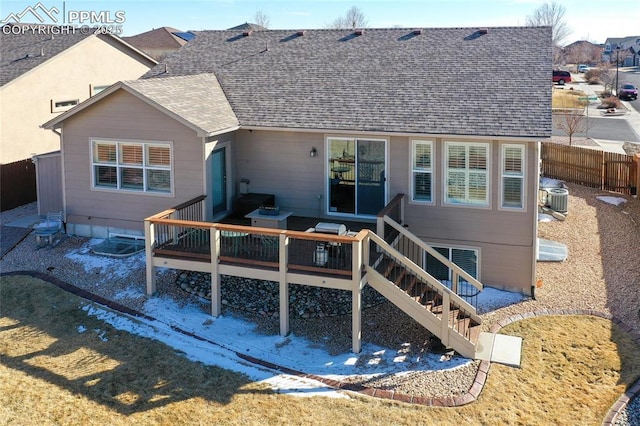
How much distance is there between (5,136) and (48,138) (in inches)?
71.7

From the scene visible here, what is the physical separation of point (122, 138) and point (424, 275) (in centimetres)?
818

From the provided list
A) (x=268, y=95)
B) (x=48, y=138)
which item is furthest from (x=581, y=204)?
(x=48, y=138)

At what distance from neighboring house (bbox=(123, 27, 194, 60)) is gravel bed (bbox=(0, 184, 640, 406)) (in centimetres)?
4081

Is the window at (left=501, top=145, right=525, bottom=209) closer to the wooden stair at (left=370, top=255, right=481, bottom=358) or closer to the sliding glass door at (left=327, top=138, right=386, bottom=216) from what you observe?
the sliding glass door at (left=327, top=138, right=386, bottom=216)

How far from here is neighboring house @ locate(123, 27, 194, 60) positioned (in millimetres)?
56375

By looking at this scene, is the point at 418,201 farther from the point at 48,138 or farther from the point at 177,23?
the point at 177,23

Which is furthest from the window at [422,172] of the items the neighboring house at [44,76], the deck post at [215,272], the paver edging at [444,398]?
the neighboring house at [44,76]

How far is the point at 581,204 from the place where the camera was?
69.7 feet

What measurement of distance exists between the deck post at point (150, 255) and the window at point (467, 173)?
663 cm

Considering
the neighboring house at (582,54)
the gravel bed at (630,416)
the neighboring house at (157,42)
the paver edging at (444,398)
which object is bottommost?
the gravel bed at (630,416)

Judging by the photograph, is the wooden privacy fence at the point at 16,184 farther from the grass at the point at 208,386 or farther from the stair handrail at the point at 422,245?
the stair handrail at the point at 422,245

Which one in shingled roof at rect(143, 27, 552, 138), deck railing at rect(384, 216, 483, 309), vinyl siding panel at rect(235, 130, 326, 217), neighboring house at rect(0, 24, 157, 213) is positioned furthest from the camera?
neighboring house at rect(0, 24, 157, 213)

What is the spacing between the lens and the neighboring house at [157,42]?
185ft

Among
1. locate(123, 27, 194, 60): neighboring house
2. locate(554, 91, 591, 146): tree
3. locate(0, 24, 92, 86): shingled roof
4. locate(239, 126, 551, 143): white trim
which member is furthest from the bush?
locate(239, 126, 551, 143): white trim
